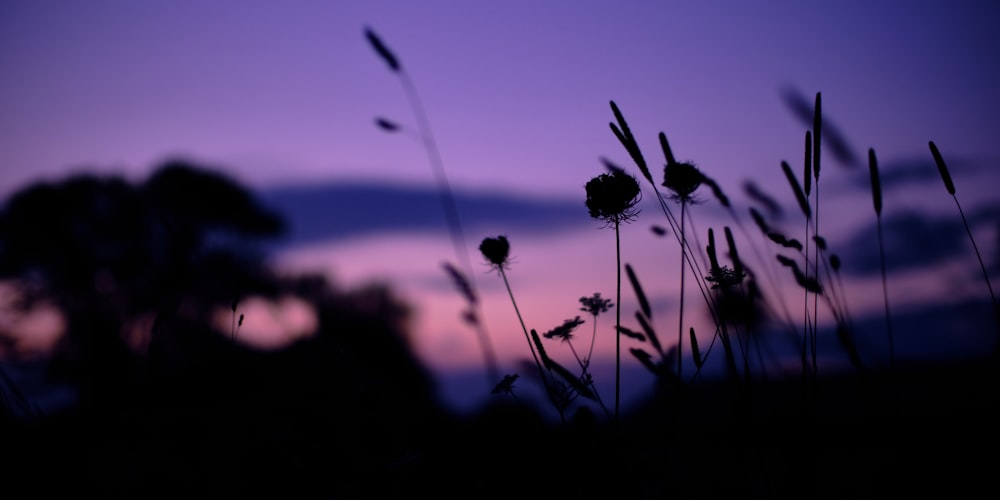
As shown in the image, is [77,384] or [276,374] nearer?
[276,374]

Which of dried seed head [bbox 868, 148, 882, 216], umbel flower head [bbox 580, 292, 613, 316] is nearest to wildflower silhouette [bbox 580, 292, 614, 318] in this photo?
umbel flower head [bbox 580, 292, 613, 316]

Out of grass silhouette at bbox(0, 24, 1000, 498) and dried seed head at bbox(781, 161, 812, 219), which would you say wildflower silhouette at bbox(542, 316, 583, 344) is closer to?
grass silhouette at bbox(0, 24, 1000, 498)

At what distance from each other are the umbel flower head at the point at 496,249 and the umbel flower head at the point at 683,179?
779 mm

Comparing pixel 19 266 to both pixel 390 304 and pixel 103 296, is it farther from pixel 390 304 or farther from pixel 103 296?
pixel 390 304

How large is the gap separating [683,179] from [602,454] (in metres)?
1.18

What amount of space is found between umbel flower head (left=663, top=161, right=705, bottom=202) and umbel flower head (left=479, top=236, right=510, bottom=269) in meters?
0.78

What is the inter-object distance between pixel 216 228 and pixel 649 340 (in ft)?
82.9

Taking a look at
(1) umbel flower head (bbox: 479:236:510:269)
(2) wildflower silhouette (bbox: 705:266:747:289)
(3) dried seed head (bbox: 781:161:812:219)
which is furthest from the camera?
(1) umbel flower head (bbox: 479:236:510:269)

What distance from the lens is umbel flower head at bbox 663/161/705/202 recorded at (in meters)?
2.23

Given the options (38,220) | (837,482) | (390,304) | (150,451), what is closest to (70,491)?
(150,451)

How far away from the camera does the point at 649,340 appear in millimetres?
2131

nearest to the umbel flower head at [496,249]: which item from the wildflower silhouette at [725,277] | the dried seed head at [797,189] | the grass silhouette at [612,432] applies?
the grass silhouette at [612,432]

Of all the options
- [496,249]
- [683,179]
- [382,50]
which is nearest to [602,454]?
[496,249]

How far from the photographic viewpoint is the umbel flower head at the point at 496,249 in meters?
2.53
